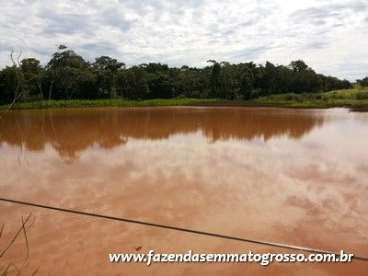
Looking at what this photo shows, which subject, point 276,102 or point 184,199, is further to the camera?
point 276,102

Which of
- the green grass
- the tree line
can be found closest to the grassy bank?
the green grass

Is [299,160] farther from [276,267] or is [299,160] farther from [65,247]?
[65,247]

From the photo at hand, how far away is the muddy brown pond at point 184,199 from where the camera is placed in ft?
12.5

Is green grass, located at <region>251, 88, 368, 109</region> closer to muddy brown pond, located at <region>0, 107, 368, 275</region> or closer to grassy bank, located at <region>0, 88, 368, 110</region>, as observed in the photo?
grassy bank, located at <region>0, 88, 368, 110</region>

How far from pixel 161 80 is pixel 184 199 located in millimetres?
33068

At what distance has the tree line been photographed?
33219 mm

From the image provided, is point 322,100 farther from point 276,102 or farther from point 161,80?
point 161,80

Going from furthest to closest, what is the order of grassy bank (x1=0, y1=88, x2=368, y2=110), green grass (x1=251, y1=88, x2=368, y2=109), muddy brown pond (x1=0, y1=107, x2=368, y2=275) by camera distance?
grassy bank (x1=0, y1=88, x2=368, y2=110), green grass (x1=251, y1=88, x2=368, y2=109), muddy brown pond (x1=0, y1=107, x2=368, y2=275)

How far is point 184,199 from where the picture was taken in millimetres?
5438

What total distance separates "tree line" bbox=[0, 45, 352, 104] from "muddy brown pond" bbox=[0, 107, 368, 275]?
24130 mm

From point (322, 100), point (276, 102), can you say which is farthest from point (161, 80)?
point (322, 100)

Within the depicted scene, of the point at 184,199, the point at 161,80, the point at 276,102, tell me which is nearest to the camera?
the point at 184,199

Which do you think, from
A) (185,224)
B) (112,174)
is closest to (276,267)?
(185,224)

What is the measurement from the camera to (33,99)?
104ft
